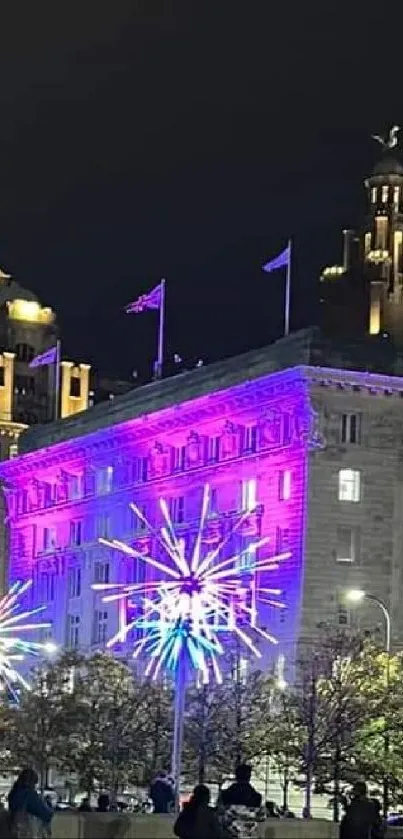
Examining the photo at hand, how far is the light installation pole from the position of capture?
100m

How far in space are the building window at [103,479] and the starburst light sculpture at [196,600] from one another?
6358 millimetres

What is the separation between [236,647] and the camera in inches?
5108

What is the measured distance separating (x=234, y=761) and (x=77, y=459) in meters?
52.6

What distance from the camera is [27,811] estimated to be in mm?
39500

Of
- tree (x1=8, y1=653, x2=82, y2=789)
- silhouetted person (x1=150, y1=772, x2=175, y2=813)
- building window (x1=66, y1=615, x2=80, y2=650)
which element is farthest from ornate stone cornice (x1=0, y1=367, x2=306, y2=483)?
silhouetted person (x1=150, y1=772, x2=175, y2=813)

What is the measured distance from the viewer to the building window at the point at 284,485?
5162 inches

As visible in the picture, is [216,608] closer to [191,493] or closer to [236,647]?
[236,647]

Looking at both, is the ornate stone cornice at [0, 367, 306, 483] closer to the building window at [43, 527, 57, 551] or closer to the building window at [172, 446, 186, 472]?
the building window at [172, 446, 186, 472]

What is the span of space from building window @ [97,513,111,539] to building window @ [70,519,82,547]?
3113mm

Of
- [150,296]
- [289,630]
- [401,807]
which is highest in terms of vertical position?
[150,296]

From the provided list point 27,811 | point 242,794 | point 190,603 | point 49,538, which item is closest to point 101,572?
point 49,538

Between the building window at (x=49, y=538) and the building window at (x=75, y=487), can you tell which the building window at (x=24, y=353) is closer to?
the building window at (x=49, y=538)

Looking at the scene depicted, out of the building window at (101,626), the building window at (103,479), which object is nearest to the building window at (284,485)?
the building window at (101,626)

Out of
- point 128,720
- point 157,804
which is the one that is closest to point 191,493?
point 128,720
